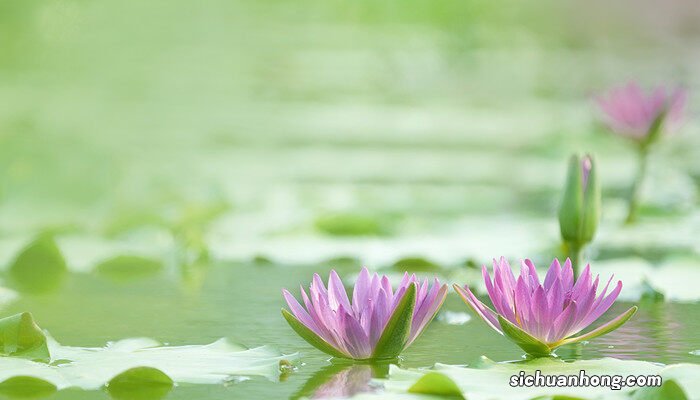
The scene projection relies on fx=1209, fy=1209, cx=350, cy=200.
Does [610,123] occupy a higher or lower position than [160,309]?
Result: higher

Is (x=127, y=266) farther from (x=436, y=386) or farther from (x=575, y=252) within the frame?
(x=436, y=386)

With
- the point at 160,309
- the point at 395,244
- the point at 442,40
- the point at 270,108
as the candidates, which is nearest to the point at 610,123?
the point at 395,244

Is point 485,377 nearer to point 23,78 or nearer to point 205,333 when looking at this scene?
point 205,333

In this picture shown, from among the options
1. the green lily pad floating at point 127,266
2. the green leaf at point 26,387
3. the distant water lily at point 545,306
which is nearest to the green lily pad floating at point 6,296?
the green lily pad floating at point 127,266

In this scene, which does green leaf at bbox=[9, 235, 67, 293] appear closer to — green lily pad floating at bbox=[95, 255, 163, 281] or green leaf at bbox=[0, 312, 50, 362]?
green lily pad floating at bbox=[95, 255, 163, 281]

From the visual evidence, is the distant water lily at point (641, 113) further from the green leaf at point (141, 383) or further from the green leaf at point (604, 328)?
the green leaf at point (141, 383)

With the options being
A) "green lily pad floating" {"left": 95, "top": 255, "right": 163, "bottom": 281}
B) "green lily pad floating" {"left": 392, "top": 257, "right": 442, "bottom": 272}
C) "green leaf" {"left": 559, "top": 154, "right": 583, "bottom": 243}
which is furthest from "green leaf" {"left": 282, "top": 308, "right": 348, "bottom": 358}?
"green lily pad floating" {"left": 95, "top": 255, "right": 163, "bottom": 281}
